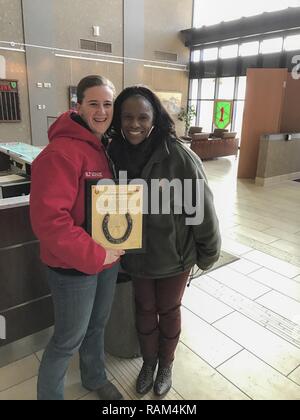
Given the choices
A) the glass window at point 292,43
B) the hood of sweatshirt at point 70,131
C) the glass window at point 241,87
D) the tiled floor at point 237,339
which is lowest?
the tiled floor at point 237,339

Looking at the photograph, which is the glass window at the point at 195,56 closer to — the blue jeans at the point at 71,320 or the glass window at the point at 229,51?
the glass window at the point at 229,51

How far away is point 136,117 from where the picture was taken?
1259 millimetres

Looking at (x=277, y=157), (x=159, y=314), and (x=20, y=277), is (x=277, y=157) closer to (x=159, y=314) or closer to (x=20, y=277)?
(x=159, y=314)

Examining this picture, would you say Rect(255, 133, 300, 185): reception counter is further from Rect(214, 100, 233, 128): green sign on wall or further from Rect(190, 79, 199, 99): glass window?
Rect(190, 79, 199, 99): glass window

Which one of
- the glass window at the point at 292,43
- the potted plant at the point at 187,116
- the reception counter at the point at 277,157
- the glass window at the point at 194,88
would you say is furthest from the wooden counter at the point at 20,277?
the glass window at the point at 194,88

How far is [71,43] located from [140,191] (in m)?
10.7

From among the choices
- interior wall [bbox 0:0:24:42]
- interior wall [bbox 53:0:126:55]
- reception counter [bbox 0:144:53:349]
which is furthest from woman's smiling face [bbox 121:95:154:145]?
interior wall [bbox 53:0:126:55]

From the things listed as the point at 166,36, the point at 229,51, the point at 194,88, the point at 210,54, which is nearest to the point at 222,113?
the point at 194,88

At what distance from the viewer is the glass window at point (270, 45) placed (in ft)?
34.8

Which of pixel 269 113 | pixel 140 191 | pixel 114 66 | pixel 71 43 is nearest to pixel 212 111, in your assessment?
pixel 114 66

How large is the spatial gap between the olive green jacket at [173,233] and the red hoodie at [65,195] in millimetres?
258

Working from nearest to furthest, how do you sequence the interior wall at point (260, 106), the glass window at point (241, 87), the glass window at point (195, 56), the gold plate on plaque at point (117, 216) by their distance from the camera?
the gold plate on plaque at point (117, 216) < the interior wall at point (260, 106) < the glass window at point (241, 87) < the glass window at point (195, 56)

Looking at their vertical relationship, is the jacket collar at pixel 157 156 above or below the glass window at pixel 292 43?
below

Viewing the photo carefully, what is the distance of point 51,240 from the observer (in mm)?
1088
